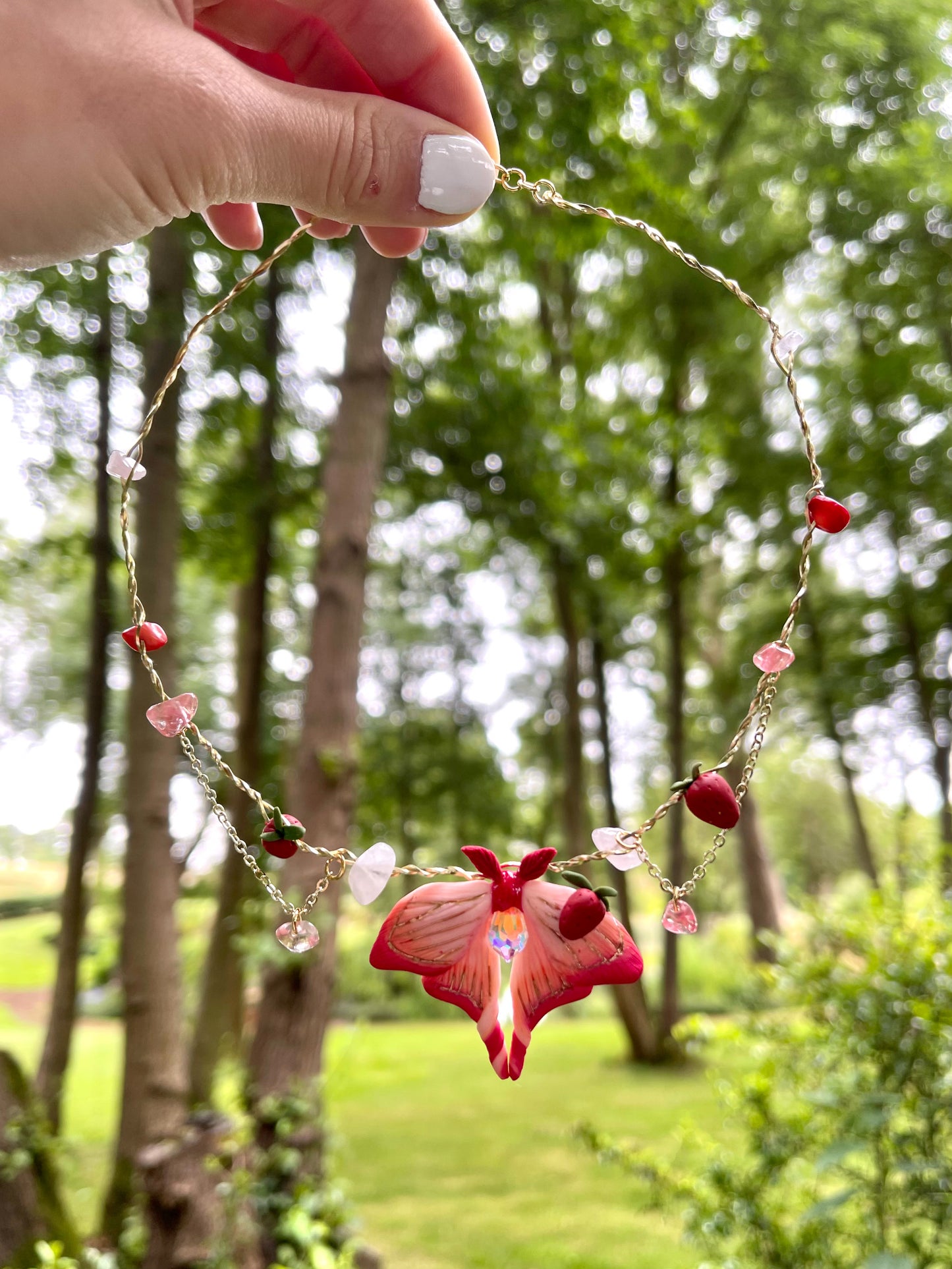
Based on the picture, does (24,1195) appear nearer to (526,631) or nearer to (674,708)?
(674,708)

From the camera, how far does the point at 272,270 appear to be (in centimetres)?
417

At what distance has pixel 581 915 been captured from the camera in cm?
87

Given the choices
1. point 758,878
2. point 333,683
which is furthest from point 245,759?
point 758,878

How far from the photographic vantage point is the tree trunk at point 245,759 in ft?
13.6

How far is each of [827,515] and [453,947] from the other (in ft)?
2.17

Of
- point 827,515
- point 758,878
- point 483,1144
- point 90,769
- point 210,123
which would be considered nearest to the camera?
point 210,123

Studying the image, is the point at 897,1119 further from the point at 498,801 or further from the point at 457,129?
the point at 498,801

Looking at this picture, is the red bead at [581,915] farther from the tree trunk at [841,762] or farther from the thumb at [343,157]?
the tree trunk at [841,762]

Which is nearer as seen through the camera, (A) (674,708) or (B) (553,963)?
(B) (553,963)

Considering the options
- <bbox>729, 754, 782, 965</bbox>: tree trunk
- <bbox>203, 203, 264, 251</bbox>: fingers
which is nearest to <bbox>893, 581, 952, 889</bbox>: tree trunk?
<bbox>729, 754, 782, 965</bbox>: tree trunk

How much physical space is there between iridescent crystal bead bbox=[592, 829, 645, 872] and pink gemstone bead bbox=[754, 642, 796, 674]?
267 mm

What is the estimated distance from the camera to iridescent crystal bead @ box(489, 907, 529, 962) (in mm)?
946

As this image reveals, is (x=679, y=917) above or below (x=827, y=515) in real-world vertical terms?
below

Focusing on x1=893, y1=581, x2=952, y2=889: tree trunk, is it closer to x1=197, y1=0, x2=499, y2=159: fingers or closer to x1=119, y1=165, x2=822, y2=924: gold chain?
x1=119, y1=165, x2=822, y2=924: gold chain
